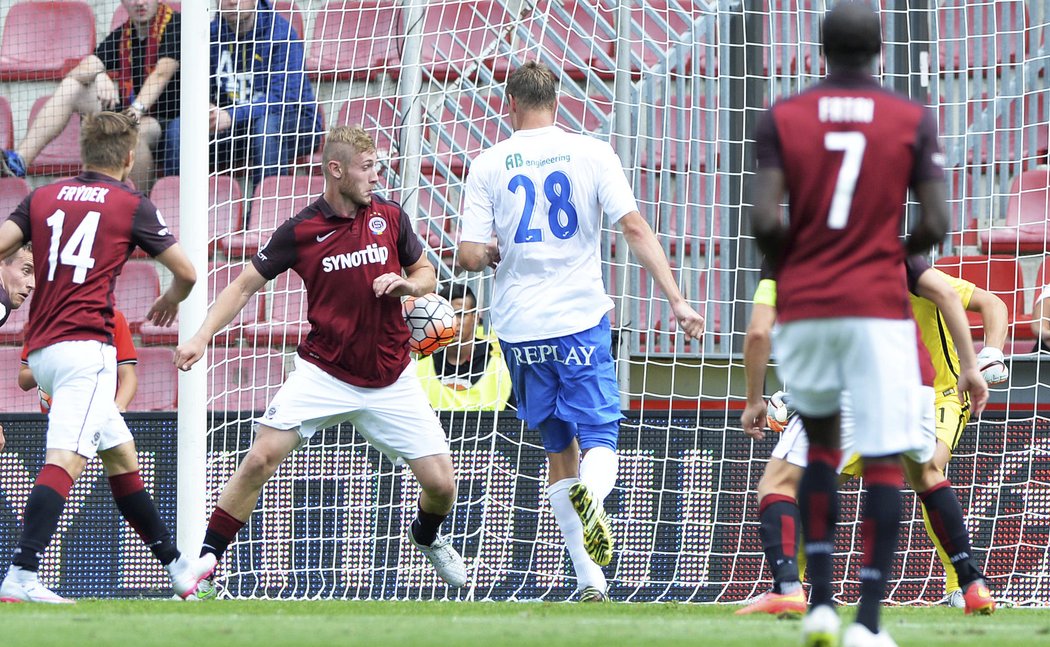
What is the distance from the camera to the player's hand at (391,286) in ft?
21.1

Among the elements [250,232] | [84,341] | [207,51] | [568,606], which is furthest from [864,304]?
[250,232]

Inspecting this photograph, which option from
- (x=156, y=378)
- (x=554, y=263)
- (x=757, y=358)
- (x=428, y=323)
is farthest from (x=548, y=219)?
(x=156, y=378)

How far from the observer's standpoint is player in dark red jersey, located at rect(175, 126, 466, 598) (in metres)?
6.67

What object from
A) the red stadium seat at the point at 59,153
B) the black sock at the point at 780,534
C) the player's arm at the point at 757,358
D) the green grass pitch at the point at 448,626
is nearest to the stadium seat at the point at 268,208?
the red stadium seat at the point at 59,153

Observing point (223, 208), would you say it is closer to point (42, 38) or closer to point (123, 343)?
point (123, 343)

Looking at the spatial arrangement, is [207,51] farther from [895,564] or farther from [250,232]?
[895,564]

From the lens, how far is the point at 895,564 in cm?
818

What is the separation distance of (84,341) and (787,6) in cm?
557

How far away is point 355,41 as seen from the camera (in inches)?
381

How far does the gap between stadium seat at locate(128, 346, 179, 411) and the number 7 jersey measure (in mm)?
3957

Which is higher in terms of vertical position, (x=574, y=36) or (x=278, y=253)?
(x=574, y=36)

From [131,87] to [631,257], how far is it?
3.71 meters

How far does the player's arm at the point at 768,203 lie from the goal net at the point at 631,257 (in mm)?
4399

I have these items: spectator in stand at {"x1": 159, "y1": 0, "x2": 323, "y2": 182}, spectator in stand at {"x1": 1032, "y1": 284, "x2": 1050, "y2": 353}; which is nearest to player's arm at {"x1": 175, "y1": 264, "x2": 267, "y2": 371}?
spectator in stand at {"x1": 159, "y1": 0, "x2": 323, "y2": 182}
